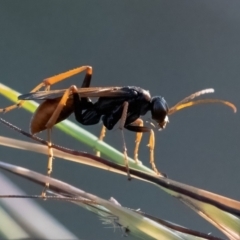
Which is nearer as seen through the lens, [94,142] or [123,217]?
[123,217]

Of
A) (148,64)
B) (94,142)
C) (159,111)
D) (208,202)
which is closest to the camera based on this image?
(208,202)

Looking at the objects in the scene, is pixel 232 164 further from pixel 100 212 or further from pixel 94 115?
pixel 100 212

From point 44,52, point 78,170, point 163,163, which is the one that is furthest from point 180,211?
point 44,52

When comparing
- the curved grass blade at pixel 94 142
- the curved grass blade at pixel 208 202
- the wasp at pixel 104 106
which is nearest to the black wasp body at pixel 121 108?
the wasp at pixel 104 106

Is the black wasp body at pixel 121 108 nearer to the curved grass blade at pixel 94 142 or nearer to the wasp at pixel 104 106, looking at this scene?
the wasp at pixel 104 106

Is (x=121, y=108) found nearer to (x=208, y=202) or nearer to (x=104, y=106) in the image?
(x=104, y=106)

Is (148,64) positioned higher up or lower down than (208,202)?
higher up

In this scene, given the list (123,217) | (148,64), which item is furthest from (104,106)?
(148,64)

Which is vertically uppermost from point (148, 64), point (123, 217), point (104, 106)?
point (148, 64)
